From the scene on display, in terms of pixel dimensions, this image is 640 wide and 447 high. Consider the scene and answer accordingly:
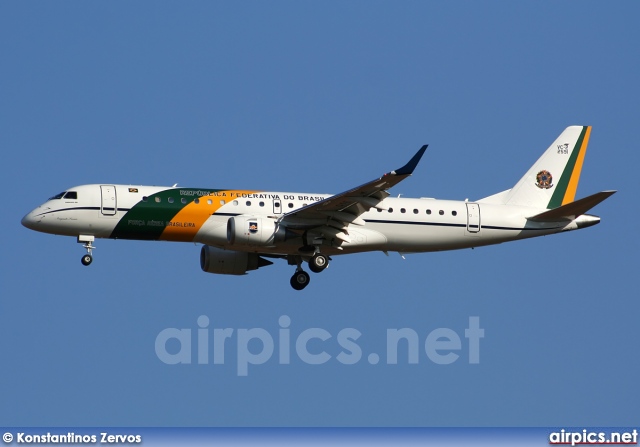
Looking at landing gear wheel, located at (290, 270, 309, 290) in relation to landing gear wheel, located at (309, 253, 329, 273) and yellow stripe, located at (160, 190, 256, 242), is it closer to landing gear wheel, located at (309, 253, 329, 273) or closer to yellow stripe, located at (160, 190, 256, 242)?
landing gear wheel, located at (309, 253, 329, 273)

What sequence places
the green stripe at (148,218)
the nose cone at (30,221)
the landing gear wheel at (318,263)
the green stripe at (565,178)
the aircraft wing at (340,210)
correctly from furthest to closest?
the green stripe at (565,178) < the landing gear wheel at (318,263) < the nose cone at (30,221) < the green stripe at (148,218) < the aircraft wing at (340,210)

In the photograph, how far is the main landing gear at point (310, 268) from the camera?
196 feet

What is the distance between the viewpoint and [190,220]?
58.5 m

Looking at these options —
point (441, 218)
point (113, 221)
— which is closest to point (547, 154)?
point (441, 218)

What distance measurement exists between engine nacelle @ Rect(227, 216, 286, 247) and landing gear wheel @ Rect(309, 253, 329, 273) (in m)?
2.05

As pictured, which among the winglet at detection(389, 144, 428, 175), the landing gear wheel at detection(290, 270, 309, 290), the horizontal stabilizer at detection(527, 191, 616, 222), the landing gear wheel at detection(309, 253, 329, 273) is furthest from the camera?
the landing gear wheel at detection(290, 270, 309, 290)

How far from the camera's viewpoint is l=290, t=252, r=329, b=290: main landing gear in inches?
2354

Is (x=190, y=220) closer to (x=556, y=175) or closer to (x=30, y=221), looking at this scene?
(x=30, y=221)

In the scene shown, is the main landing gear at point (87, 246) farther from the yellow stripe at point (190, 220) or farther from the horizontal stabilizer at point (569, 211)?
the horizontal stabilizer at point (569, 211)

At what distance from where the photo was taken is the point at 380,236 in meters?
60.3

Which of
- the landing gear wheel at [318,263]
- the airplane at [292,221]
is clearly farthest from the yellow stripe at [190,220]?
the landing gear wheel at [318,263]

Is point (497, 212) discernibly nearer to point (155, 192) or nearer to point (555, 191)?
point (555, 191)

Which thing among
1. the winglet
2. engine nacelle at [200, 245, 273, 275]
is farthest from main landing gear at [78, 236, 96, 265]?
the winglet

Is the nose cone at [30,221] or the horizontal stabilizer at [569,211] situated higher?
the horizontal stabilizer at [569,211]
